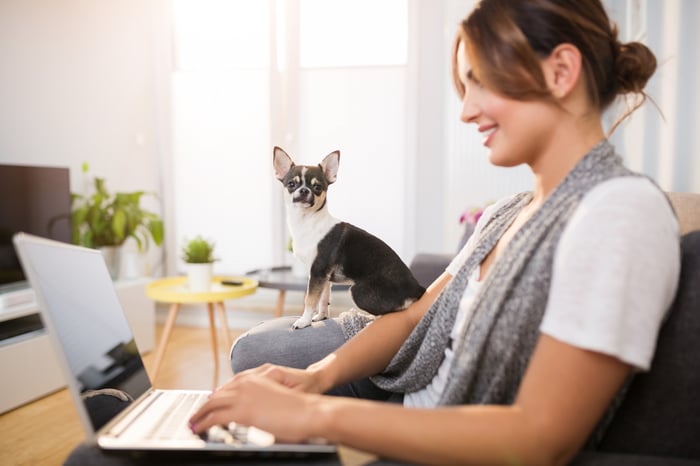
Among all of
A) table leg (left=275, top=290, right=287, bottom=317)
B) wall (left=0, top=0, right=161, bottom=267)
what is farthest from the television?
table leg (left=275, top=290, right=287, bottom=317)

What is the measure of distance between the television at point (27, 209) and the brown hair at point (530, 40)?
237cm

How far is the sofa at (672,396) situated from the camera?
0.57m

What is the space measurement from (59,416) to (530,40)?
234 centimetres

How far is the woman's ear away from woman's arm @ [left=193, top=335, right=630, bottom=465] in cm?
33

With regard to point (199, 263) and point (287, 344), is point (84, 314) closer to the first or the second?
point (287, 344)

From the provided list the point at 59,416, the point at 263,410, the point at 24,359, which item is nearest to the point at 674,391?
the point at 263,410

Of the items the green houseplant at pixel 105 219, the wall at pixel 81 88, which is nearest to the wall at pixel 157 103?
the wall at pixel 81 88

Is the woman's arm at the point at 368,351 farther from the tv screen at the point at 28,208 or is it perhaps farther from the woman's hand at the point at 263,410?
the tv screen at the point at 28,208

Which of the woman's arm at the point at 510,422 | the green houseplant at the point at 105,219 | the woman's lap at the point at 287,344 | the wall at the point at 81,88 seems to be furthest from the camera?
the green houseplant at the point at 105,219

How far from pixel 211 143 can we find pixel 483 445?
1324mm

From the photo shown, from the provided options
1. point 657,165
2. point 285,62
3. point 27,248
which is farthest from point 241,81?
point 657,165

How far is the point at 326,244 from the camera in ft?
2.43

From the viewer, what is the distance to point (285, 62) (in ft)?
4.20

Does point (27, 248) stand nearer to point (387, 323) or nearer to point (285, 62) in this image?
point (387, 323)
